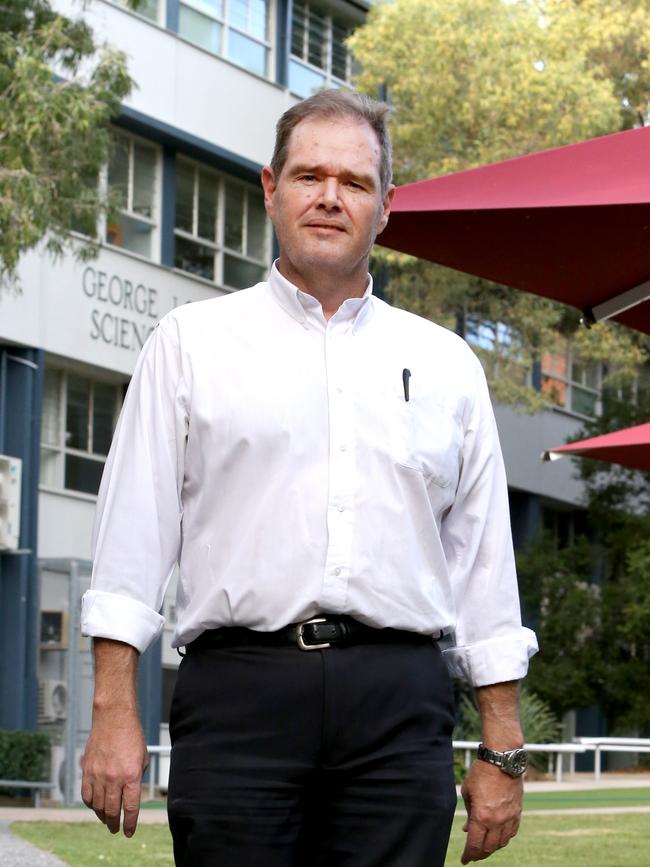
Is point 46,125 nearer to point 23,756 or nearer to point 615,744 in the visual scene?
point 23,756

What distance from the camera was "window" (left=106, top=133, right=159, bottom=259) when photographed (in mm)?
26281

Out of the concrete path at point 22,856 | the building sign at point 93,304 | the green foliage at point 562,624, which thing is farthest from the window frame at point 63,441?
the concrete path at point 22,856

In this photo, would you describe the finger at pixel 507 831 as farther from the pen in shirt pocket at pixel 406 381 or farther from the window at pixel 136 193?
the window at pixel 136 193

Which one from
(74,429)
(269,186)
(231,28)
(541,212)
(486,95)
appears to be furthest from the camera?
(231,28)

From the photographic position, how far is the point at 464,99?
26.0 meters

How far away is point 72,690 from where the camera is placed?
21000mm

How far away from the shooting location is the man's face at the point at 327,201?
148 inches

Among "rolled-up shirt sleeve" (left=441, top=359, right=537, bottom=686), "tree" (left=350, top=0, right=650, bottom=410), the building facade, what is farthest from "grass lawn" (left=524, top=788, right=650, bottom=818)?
"rolled-up shirt sleeve" (left=441, top=359, right=537, bottom=686)

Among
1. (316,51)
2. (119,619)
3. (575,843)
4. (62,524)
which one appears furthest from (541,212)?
(316,51)

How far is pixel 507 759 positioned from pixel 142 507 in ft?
2.60

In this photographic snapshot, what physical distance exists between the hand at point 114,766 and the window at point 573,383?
3164 centimetres

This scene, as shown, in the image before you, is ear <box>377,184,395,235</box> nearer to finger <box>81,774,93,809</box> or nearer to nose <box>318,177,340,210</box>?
nose <box>318,177,340,210</box>

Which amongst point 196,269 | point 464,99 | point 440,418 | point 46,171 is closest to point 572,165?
point 440,418

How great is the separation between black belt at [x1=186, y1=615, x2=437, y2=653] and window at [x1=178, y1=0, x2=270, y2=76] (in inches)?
968
